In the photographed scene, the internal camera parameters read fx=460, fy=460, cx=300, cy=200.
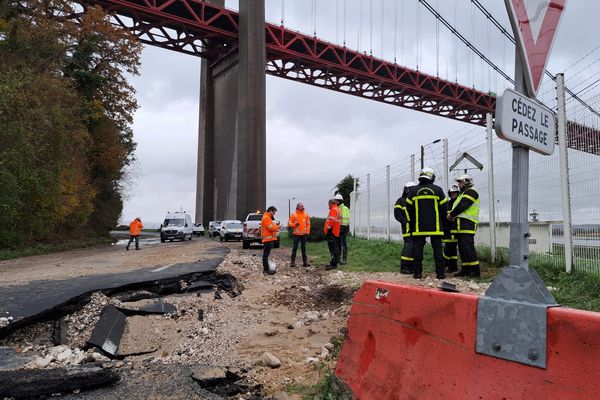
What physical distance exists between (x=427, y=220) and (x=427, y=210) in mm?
167

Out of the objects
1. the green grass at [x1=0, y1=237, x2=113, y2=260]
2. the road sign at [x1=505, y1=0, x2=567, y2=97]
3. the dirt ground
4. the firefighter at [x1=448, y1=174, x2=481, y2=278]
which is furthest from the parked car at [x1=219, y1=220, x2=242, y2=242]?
the road sign at [x1=505, y1=0, x2=567, y2=97]

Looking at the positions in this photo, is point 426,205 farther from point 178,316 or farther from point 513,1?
point 513,1

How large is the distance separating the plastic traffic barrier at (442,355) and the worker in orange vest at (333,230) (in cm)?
783

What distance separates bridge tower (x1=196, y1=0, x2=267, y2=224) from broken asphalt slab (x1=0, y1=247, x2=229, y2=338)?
2982 centimetres

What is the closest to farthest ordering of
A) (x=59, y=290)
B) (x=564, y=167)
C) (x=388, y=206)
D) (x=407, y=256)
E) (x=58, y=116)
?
(x=564, y=167)
(x=59, y=290)
(x=407, y=256)
(x=388, y=206)
(x=58, y=116)

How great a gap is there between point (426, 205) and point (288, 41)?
42096mm

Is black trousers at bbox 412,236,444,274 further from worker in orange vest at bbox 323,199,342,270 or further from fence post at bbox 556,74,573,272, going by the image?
worker in orange vest at bbox 323,199,342,270

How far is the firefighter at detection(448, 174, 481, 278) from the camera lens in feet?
24.1

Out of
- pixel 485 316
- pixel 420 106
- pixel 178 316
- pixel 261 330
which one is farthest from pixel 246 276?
pixel 420 106

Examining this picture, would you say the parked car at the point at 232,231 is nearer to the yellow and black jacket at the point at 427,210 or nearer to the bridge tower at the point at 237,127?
the bridge tower at the point at 237,127

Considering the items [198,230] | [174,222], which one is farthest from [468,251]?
[198,230]

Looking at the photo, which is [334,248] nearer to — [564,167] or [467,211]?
[467,211]

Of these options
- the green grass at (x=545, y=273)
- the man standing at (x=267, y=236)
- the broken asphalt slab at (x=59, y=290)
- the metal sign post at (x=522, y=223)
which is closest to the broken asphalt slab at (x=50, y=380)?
the broken asphalt slab at (x=59, y=290)

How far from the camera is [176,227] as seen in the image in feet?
107
